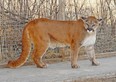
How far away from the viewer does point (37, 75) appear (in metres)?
5.92

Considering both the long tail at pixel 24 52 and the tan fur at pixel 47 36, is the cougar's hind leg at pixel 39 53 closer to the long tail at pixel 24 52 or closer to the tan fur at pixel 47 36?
the tan fur at pixel 47 36

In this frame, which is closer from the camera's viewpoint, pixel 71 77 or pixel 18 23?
pixel 71 77

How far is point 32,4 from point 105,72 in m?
2.41

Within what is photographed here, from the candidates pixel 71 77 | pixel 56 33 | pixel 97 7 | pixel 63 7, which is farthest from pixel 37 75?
pixel 97 7

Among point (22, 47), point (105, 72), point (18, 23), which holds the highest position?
point (18, 23)

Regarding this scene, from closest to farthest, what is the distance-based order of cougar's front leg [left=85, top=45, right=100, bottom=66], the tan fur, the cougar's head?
the cougar's head
the tan fur
cougar's front leg [left=85, top=45, right=100, bottom=66]

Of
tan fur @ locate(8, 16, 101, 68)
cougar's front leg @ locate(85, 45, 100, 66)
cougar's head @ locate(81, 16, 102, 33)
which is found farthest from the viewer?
cougar's front leg @ locate(85, 45, 100, 66)

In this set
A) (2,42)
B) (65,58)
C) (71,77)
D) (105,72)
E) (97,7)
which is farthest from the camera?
(97,7)

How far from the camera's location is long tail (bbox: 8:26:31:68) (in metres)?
6.51

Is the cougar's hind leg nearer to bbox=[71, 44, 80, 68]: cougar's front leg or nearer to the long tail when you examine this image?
the long tail

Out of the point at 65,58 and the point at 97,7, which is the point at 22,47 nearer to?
the point at 65,58

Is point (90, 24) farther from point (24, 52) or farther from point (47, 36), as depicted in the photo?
point (24, 52)

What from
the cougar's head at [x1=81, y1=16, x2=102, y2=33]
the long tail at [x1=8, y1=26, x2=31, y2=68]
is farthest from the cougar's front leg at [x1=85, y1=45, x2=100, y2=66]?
the long tail at [x1=8, y1=26, x2=31, y2=68]

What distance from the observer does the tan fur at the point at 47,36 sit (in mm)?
6469
